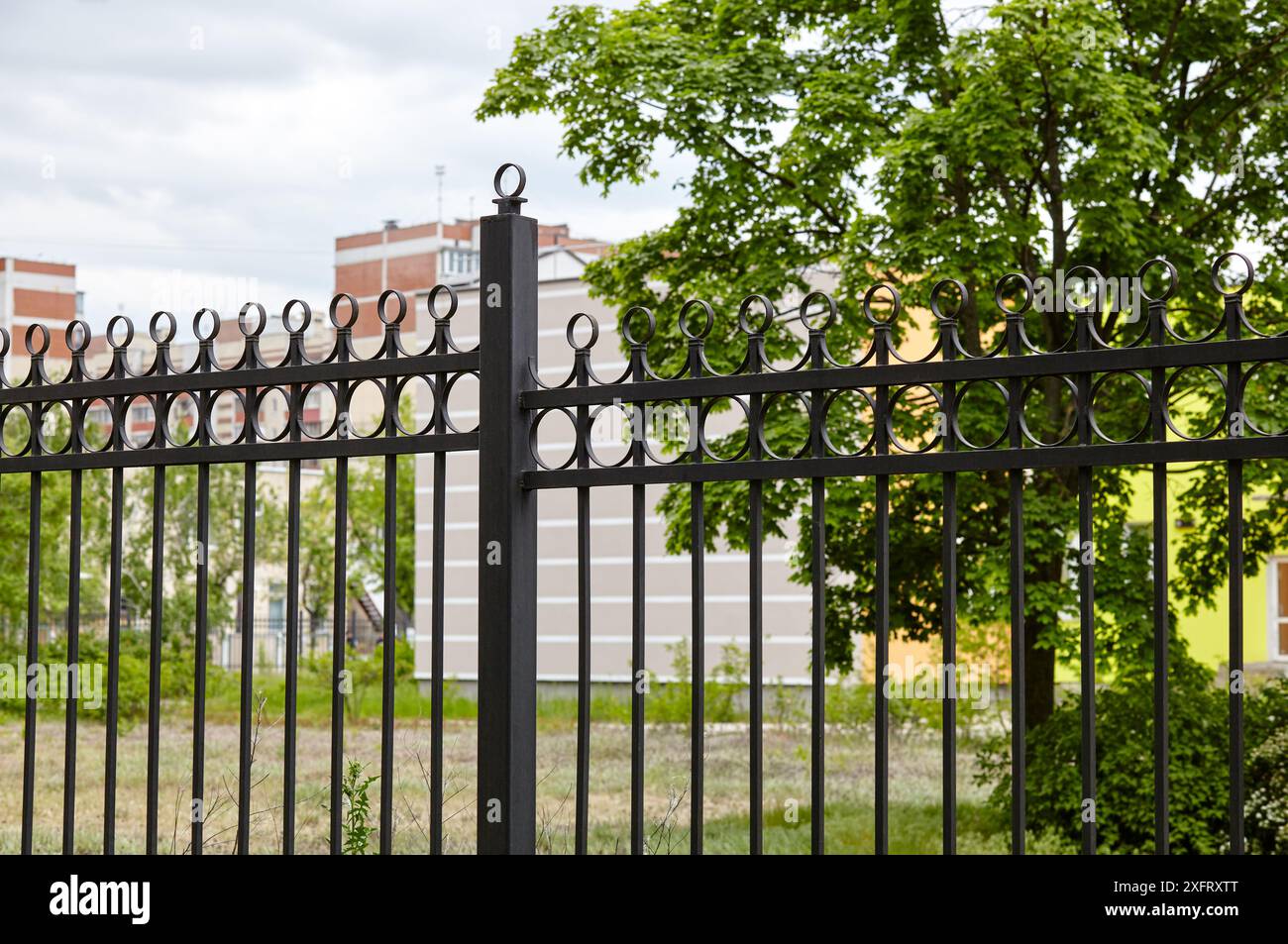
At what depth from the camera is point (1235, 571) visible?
2656 millimetres

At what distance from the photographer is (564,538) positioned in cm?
2192

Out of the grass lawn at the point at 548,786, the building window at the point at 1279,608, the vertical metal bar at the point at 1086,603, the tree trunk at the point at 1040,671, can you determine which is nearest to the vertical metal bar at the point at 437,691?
the vertical metal bar at the point at 1086,603

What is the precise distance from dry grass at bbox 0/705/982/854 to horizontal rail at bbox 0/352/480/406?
4166mm

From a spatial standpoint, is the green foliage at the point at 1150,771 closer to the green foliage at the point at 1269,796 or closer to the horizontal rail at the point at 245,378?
the green foliage at the point at 1269,796

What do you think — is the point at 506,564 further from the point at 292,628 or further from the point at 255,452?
the point at 255,452

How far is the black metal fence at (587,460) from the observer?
9.06 ft

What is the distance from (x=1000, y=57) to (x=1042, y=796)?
16.8ft

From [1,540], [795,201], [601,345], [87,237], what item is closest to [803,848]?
[795,201]

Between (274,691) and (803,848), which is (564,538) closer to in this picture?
(274,691)

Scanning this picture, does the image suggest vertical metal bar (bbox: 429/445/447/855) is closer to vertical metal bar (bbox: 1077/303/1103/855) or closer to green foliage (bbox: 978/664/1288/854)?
Result: vertical metal bar (bbox: 1077/303/1103/855)

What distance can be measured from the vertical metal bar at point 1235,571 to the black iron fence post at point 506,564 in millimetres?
1535

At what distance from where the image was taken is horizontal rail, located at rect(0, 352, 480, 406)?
3322 millimetres

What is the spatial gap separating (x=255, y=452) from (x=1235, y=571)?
93.2 inches

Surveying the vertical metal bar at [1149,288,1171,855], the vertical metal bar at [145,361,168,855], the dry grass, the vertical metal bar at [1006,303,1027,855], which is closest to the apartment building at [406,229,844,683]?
the dry grass
